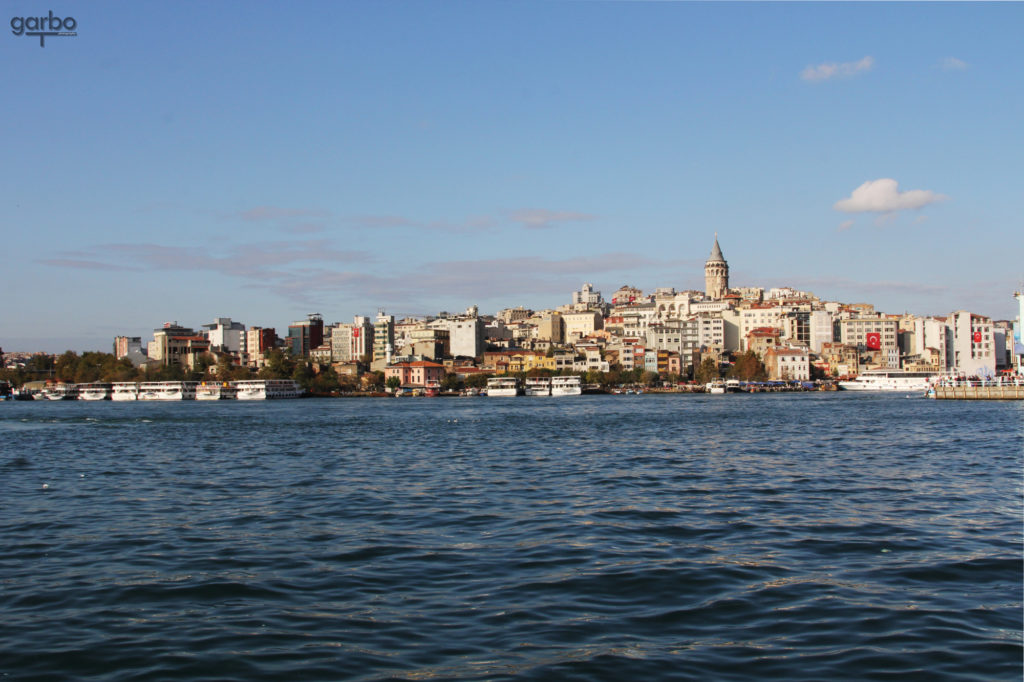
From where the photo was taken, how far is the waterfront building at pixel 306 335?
18612cm

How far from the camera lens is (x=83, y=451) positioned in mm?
28766

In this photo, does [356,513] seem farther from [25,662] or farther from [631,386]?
[631,386]

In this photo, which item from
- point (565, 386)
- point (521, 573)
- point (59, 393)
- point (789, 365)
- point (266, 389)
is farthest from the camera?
point (789, 365)

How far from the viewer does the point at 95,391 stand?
12544cm

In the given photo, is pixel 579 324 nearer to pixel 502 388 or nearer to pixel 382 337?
pixel 382 337

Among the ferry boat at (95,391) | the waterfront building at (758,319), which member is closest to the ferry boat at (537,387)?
the waterfront building at (758,319)

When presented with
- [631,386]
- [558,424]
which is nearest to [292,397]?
[631,386]

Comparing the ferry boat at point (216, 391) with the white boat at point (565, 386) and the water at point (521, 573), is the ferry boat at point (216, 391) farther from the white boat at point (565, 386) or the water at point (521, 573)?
the water at point (521, 573)

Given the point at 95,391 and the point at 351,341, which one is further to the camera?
the point at 351,341

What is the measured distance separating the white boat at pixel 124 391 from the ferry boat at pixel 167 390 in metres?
0.76

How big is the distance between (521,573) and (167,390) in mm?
121103

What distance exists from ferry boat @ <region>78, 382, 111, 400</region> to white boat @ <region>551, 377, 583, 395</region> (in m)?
62.2

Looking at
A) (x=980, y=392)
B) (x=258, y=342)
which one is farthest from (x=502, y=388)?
(x=258, y=342)

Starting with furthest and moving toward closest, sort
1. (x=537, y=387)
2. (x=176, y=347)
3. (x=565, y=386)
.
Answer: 1. (x=176, y=347)
2. (x=537, y=387)
3. (x=565, y=386)
